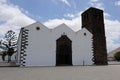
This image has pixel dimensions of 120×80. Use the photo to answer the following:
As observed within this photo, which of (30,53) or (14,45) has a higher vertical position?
(14,45)

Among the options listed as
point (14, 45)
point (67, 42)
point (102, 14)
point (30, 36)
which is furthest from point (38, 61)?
point (14, 45)

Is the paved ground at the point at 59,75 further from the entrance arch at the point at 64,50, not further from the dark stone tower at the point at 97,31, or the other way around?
the dark stone tower at the point at 97,31

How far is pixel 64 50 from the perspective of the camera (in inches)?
1027

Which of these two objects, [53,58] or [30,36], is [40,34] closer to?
[30,36]

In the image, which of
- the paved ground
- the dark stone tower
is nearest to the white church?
the dark stone tower

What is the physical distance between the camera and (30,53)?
23.6m

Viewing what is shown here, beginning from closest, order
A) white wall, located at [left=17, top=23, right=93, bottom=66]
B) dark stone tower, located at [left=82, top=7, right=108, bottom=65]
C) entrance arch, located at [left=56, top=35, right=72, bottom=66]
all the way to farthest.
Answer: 1. white wall, located at [left=17, top=23, right=93, bottom=66]
2. entrance arch, located at [left=56, top=35, right=72, bottom=66]
3. dark stone tower, located at [left=82, top=7, right=108, bottom=65]

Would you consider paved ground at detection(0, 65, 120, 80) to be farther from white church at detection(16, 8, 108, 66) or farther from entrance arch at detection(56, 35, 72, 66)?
entrance arch at detection(56, 35, 72, 66)

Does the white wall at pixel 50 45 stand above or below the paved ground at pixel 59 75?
above

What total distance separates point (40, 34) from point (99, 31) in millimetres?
10606

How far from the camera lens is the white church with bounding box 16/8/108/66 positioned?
23.7 meters

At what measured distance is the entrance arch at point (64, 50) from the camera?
25.5m

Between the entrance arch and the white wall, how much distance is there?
19.5 inches

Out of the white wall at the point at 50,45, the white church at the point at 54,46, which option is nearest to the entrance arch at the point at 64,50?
the white church at the point at 54,46
